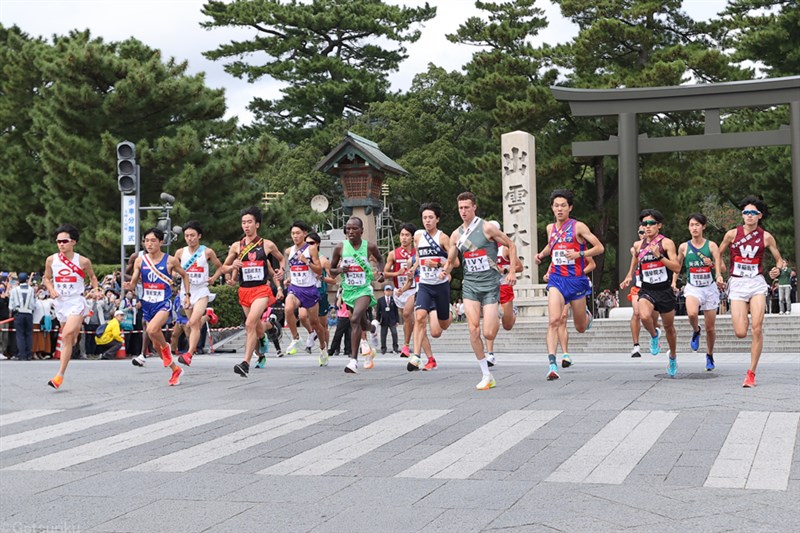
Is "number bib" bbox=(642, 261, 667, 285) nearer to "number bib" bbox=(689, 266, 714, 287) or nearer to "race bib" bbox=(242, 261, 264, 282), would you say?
"number bib" bbox=(689, 266, 714, 287)

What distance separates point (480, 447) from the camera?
7.92 meters

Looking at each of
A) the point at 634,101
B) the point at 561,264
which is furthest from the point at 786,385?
the point at 634,101

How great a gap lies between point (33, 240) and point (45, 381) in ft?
87.2

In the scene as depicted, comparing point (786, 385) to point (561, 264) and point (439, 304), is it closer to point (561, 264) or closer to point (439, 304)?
point (561, 264)

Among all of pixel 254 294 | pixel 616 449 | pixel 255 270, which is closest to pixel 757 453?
pixel 616 449

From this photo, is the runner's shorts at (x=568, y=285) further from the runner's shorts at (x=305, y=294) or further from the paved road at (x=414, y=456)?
the runner's shorts at (x=305, y=294)

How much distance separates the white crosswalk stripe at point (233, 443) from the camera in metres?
7.84

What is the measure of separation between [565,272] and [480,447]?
14.9 ft

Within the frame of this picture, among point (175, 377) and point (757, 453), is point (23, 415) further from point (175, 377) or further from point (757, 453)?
point (757, 453)

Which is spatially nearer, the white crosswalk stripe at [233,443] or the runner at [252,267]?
the white crosswalk stripe at [233,443]

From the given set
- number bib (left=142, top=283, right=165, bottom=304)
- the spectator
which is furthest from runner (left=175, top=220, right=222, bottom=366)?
the spectator

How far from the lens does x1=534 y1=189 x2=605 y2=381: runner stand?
12.0 meters

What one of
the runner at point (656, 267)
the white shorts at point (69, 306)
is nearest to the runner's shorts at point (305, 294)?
the white shorts at point (69, 306)

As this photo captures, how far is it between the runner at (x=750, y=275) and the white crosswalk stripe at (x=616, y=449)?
225 cm
